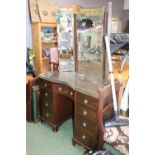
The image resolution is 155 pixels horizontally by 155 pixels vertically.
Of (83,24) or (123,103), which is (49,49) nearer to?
(83,24)

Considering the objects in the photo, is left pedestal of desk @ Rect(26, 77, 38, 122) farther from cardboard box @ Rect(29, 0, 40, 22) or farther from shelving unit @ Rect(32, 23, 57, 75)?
cardboard box @ Rect(29, 0, 40, 22)

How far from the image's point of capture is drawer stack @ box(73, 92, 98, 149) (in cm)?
201

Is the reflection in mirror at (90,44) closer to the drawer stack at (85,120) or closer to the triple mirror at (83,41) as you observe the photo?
the triple mirror at (83,41)

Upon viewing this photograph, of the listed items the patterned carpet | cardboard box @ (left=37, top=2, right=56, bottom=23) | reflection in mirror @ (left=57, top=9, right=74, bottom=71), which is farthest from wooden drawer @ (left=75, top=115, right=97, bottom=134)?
cardboard box @ (left=37, top=2, right=56, bottom=23)

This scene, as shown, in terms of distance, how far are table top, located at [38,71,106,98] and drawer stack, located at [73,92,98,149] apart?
59 millimetres

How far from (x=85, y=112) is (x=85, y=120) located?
0.09 meters

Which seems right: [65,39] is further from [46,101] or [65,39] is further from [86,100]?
[86,100]

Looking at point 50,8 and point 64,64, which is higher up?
point 50,8

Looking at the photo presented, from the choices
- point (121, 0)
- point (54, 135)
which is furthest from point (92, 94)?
point (121, 0)
